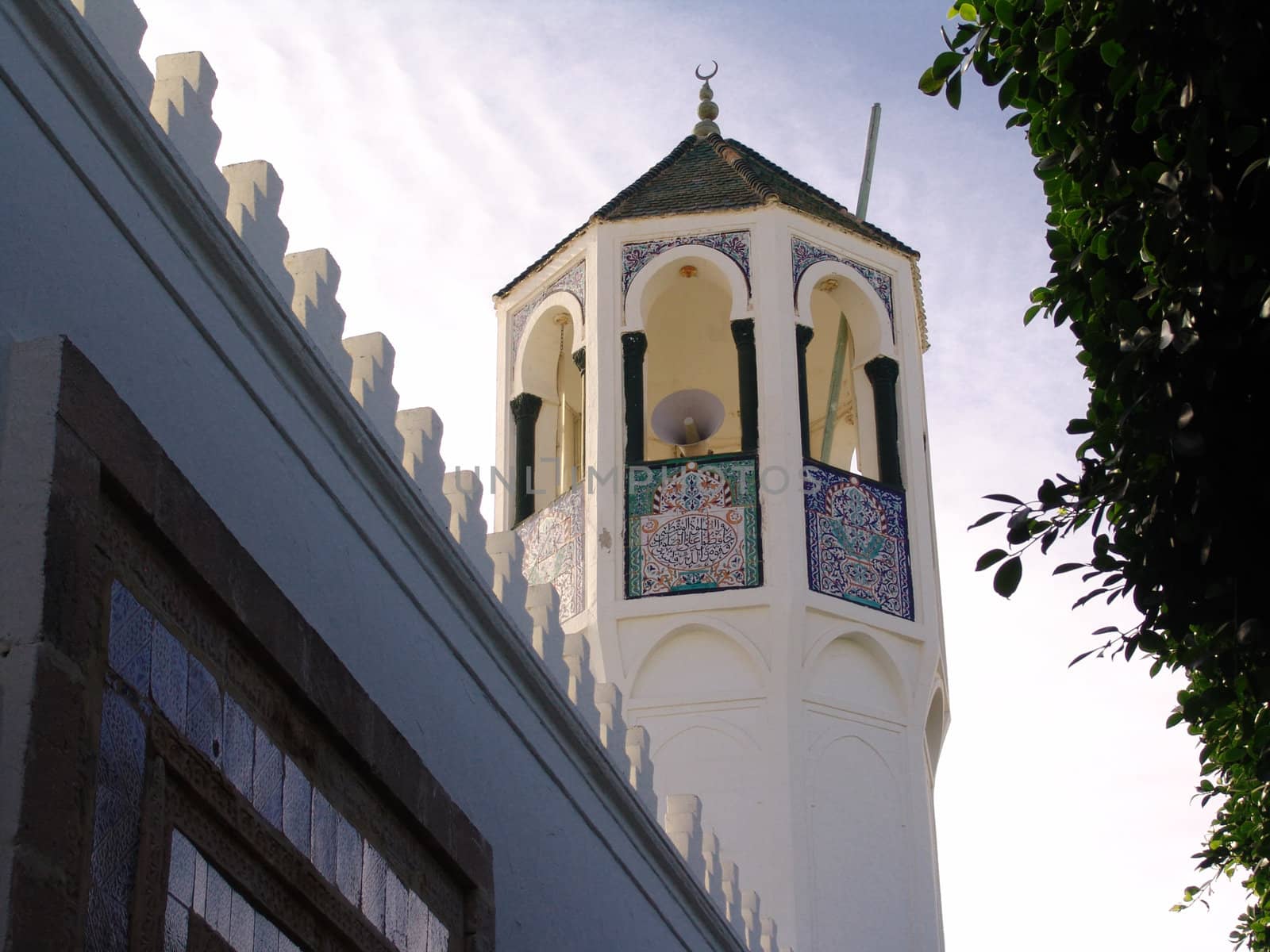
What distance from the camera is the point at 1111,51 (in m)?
5.64

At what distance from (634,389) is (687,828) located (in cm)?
481

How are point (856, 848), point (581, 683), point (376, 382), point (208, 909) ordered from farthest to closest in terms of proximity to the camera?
point (856, 848), point (581, 683), point (376, 382), point (208, 909)

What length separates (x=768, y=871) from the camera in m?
12.7

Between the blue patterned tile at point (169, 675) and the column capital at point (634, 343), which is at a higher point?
the column capital at point (634, 343)

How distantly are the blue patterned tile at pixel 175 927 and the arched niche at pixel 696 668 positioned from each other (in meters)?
8.15

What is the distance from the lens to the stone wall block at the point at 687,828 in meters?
9.97

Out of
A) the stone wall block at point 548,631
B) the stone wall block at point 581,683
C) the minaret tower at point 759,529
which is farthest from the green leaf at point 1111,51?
the minaret tower at point 759,529

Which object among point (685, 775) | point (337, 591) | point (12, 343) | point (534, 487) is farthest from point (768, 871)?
point (12, 343)

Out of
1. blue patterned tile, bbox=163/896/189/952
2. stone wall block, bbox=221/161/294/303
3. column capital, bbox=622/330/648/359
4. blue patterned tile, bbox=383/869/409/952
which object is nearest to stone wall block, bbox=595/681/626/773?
blue patterned tile, bbox=383/869/409/952

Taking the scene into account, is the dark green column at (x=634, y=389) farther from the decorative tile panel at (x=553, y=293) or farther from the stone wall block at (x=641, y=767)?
the stone wall block at (x=641, y=767)

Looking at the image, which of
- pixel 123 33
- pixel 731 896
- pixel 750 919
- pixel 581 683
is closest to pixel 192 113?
pixel 123 33

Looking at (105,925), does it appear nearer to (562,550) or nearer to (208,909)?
(208,909)

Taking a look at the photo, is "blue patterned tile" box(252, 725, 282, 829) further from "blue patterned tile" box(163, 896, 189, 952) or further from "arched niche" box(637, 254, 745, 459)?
"arched niche" box(637, 254, 745, 459)

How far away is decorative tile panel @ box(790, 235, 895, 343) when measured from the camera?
575 inches
